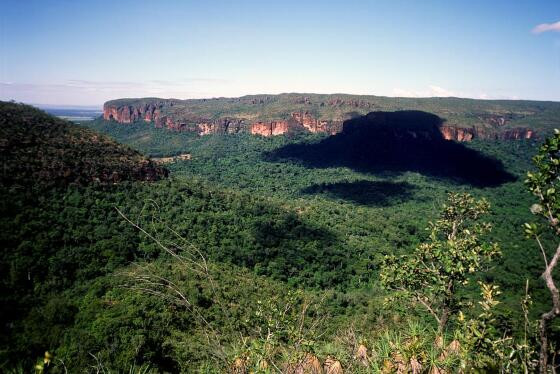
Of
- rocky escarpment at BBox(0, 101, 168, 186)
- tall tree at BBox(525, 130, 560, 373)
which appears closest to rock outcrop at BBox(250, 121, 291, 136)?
rocky escarpment at BBox(0, 101, 168, 186)

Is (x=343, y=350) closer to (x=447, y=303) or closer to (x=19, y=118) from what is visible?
(x=447, y=303)

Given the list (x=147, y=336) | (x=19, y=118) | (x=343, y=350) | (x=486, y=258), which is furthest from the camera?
(x=19, y=118)

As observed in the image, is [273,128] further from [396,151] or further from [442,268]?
[442,268]

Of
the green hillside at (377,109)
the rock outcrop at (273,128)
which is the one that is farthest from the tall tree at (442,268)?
the green hillside at (377,109)

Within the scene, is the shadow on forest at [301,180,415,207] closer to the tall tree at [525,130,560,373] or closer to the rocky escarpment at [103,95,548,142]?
the rocky escarpment at [103,95,548,142]

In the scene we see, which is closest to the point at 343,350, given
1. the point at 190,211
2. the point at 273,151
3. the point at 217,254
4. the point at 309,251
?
the point at 217,254

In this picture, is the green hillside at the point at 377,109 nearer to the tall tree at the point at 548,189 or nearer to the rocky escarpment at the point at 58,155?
the rocky escarpment at the point at 58,155

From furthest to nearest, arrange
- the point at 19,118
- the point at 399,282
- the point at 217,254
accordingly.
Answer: the point at 19,118 < the point at 217,254 < the point at 399,282
